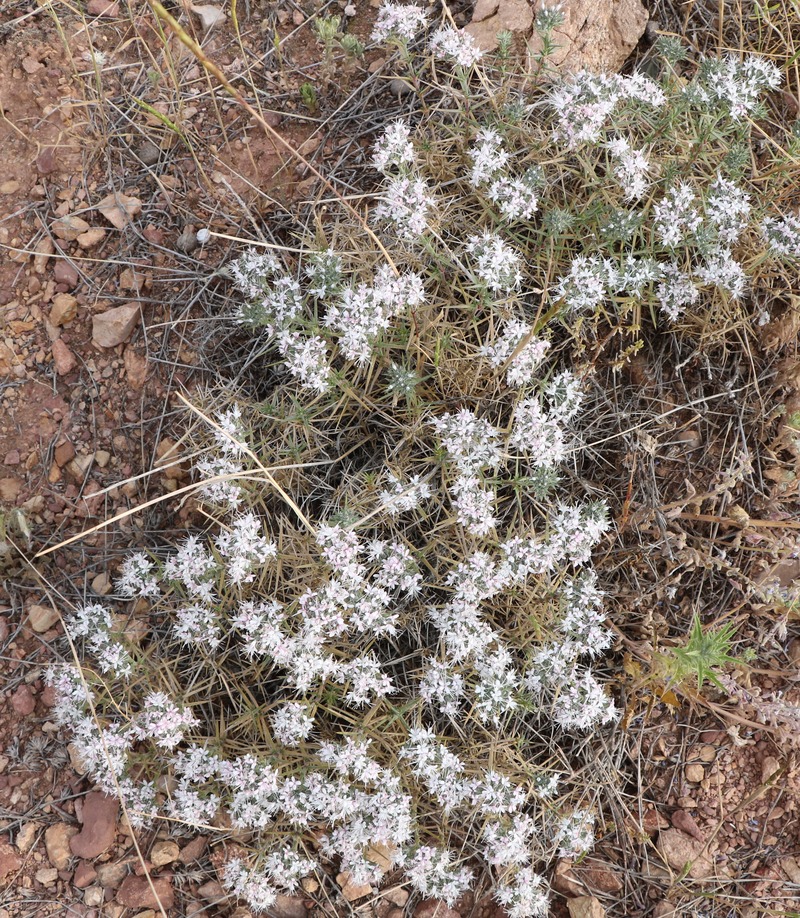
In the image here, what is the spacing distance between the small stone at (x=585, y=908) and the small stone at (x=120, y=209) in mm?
3860

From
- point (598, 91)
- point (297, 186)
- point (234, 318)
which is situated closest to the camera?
point (598, 91)

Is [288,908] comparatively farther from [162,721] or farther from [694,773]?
[694,773]

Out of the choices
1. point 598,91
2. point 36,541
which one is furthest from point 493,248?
point 36,541

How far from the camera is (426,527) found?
11.1ft

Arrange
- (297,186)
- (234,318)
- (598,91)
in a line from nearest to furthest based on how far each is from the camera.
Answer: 1. (598,91)
2. (234,318)
3. (297,186)

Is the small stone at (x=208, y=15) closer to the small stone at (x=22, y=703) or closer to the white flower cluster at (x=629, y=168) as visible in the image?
the white flower cluster at (x=629, y=168)

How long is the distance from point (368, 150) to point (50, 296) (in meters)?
1.80

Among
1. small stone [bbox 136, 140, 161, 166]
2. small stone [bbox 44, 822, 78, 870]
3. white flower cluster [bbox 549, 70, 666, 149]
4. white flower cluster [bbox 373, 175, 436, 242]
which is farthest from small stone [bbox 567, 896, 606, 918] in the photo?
small stone [bbox 136, 140, 161, 166]

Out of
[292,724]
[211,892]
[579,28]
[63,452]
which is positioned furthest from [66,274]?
[211,892]

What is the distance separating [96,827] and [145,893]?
1.16 ft

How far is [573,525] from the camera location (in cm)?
314

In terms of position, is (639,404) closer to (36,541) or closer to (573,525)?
(573,525)

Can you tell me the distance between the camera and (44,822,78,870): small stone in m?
3.26

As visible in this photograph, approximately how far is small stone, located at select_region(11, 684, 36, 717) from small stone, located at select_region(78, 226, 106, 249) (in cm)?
222
